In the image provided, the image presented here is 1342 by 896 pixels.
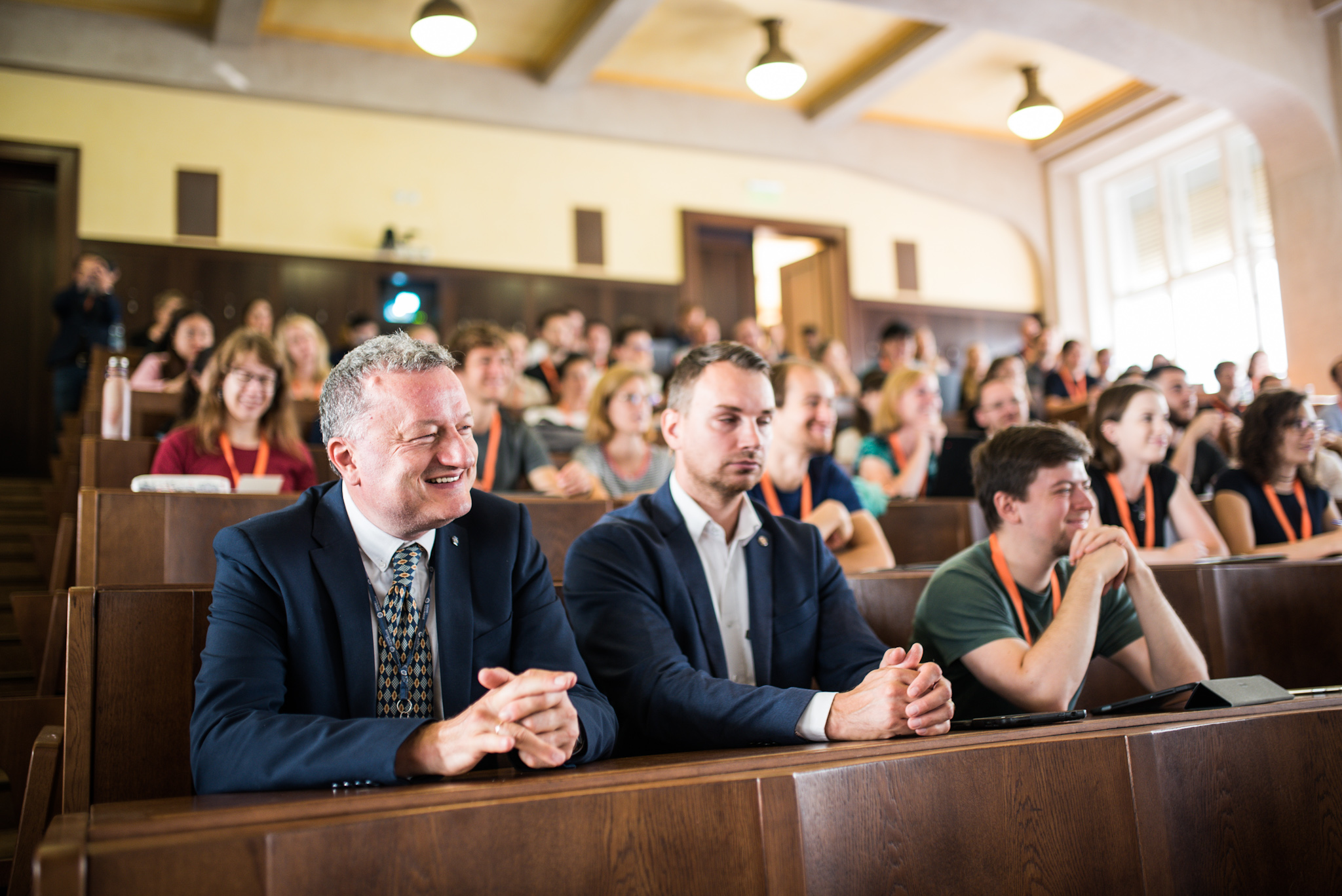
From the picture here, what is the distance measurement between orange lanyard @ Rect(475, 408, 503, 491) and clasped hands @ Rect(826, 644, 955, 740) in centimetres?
213

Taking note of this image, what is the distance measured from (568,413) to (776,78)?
3163mm

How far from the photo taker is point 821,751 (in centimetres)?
112

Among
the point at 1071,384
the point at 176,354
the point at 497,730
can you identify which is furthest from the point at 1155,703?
the point at 1071,384

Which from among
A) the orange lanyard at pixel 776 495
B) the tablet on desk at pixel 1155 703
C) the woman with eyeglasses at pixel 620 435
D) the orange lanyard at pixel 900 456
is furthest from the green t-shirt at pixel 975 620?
the orange lanyard at pixel 900 456

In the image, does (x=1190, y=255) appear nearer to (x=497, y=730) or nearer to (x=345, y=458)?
(x=345, y=458)

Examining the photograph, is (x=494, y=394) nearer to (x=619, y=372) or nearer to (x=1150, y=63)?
(x=619, y=372)

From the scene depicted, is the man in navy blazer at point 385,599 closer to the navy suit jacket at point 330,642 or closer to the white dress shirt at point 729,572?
the navy suit jacket at point 330,642

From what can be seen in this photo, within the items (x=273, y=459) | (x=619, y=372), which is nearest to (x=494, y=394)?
(x=619, y=372)

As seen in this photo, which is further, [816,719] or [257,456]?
[257,456]

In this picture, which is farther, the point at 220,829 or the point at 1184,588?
the point at 1184,588

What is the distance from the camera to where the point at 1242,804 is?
1.21m

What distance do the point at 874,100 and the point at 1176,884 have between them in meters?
7.93

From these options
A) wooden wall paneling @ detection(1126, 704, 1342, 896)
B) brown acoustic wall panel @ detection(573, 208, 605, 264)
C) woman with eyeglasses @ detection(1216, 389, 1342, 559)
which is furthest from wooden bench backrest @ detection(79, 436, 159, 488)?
brown acoustic wall panel @ detection(573, 208, 605, 264)

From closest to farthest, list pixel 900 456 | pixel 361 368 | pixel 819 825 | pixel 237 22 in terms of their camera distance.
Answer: pixel 819 825
pixel 361 368
pixel 900 456
pixel 237 22
